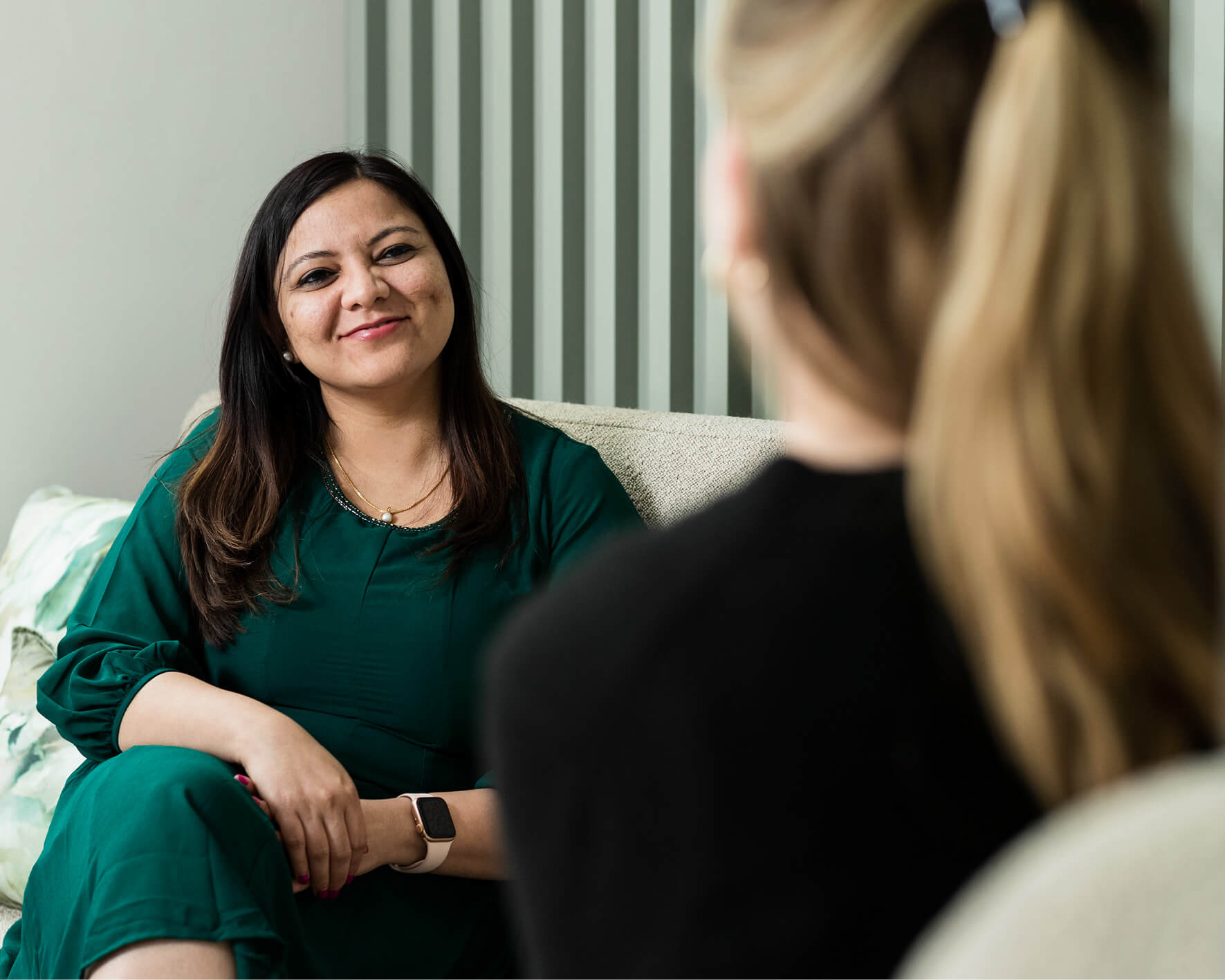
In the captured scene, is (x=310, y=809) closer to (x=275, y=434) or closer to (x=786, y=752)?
(x=275, y=434)

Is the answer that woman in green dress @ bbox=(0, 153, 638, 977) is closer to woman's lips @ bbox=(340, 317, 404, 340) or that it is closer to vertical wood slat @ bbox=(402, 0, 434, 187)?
woman's lips @ bbox=(340, 317, 404, 340)

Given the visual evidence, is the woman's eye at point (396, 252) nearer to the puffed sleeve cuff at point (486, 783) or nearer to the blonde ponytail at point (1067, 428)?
the puffed sleeve cuff at point (486, 783)

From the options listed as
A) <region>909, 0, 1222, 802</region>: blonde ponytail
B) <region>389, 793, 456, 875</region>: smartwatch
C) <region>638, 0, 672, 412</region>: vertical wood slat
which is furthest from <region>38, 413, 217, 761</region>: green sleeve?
<region>909, 0, 1222, 802</region>: blonde ponytail

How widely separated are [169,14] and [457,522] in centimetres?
149

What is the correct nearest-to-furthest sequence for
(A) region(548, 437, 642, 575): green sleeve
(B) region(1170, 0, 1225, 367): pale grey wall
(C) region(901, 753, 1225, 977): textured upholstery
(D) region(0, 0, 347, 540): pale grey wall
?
(C) region(901, 753, 1225, 977): textured upholstery, (B) region(1170, 0, 1225, 367): pale grey wall, (A) region(548, 437, 642, 575): green sleeve, (D) region(0, 0, 347, 540): pale grey wall

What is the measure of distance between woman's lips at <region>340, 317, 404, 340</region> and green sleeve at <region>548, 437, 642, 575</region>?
0.27 m

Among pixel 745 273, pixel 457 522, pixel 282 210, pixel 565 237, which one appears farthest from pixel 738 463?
pixel 745 273

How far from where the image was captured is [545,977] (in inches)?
21.9

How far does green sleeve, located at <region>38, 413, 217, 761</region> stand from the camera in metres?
1.43

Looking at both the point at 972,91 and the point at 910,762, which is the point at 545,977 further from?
the point at 972,91

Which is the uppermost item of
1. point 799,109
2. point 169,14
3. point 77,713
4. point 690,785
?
point 169,14

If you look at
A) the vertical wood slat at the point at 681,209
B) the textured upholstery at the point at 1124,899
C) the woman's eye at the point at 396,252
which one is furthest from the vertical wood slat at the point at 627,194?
the textured upholstery at the point at 1124,899

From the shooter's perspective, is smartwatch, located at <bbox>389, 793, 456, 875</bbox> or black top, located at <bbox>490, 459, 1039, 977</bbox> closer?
black top, located at <bbox>490, 459, 1039, 977</bbox>

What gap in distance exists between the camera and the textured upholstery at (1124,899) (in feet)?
1.17
